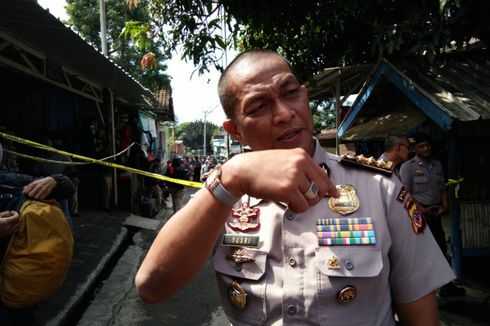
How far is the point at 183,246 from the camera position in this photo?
1092 mm

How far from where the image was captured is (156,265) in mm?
1146

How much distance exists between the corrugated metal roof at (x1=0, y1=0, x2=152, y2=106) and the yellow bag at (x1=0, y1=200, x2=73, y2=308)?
252 cm

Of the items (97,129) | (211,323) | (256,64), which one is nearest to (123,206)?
(97,129)

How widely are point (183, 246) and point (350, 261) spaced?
0.50 metres

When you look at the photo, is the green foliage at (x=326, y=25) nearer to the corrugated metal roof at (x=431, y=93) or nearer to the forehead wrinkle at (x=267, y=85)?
the corrugated metal roof at (x=431, y=93)

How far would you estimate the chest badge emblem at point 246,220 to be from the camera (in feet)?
4.35

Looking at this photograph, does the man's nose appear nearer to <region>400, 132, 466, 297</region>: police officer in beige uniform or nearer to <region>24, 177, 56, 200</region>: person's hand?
<region>24, 177, 56, 200</region>: person's hand

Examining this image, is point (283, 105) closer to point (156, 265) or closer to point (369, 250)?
point (369, 250)

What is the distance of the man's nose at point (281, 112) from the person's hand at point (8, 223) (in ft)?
6.33

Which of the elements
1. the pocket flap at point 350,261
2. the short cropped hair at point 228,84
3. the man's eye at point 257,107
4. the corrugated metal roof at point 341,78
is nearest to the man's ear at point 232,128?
the short cropped hair at point 228,84

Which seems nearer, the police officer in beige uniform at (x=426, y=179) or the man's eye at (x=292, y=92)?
the man's eye at (x=292, y=92)

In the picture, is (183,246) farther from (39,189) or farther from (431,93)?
(431,93)

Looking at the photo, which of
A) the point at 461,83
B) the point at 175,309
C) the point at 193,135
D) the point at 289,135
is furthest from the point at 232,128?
the point at 193,135

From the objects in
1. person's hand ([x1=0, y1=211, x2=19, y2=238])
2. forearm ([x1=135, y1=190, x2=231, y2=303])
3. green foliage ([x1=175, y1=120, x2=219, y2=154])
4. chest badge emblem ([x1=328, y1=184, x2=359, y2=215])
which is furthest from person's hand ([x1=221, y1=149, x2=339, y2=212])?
green foliage ([x1=175, y1=120, x2=219, y2=154])
